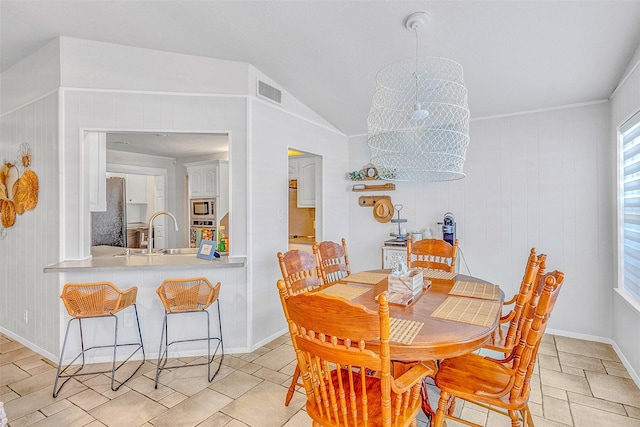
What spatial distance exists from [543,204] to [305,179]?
288 centimetres

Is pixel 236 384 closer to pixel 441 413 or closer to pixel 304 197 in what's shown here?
pixel 441 413

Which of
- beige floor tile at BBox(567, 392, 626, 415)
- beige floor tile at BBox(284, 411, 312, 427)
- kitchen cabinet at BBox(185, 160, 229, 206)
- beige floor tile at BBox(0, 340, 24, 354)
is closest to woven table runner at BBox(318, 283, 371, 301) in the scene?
beige floor tile at BBox(284, 411, 312, 427)

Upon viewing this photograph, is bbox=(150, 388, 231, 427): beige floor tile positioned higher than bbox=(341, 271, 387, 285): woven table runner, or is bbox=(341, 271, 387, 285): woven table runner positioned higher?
bbox=(341, 271, 387, 285): woven table runner

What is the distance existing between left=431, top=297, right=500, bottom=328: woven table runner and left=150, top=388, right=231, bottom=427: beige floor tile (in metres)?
1.61

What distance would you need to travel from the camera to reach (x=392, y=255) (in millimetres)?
4074

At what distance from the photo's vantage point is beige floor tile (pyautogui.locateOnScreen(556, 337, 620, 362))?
2985 millimetres

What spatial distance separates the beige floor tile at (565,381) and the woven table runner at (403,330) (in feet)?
5.62

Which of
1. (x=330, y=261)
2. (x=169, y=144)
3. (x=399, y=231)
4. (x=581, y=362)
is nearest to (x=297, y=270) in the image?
(x=330, y=261)

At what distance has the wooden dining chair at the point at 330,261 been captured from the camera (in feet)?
9.31

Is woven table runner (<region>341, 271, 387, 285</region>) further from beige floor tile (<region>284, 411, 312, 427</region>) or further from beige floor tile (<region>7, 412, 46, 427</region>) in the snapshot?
beige floor tile (<region>7, 412, 46, 427</region>)

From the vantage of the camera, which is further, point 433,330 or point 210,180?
point 210,180

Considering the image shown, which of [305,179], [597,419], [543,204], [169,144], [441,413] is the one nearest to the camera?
[441,413]

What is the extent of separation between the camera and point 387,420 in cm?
124

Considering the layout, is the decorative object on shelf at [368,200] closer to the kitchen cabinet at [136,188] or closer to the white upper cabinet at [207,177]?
the white upper cabinet at [207,177]
